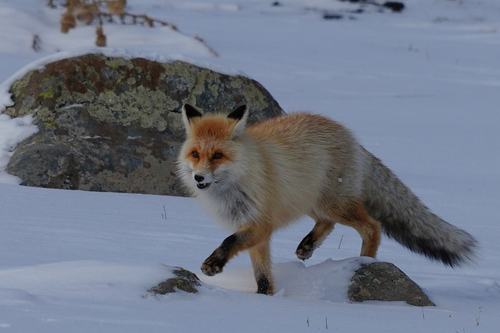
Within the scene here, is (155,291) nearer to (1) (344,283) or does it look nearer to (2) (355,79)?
(1) (344,283)

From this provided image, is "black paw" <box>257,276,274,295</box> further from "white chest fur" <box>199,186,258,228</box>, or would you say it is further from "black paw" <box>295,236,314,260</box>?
"black paw" <box>295,236,314,260</box>

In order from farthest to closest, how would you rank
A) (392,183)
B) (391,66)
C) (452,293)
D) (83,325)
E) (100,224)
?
1. (391,66)
2. (100,224)
3. (392,183)
4. (452,293)
5. (83,325)

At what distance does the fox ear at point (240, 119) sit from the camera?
600 centimetres

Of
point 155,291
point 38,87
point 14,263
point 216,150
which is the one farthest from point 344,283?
point 38,87

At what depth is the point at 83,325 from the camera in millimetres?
4227

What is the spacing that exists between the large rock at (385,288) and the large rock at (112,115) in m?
4.15

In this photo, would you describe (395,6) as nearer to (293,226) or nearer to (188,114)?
(293,226)

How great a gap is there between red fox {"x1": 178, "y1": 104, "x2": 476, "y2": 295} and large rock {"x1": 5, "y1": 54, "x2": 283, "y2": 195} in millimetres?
3083

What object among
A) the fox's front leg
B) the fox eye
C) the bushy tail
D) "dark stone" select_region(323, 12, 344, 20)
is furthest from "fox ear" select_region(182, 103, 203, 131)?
"dark stone" select_region(323, 12, 344, 20)

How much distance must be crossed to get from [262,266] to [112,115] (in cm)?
415

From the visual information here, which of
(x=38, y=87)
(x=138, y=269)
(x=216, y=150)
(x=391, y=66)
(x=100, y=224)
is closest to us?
(x=138, y=269)

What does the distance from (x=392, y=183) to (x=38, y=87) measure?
445 centimetres

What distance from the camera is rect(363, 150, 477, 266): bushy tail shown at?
263 inches

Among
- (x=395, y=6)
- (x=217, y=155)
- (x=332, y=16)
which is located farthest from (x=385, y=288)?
(x=395, y=6)
